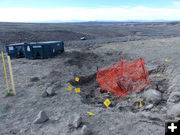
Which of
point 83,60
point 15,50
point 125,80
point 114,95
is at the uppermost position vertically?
point 15,50

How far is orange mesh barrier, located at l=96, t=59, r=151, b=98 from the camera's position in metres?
6.86

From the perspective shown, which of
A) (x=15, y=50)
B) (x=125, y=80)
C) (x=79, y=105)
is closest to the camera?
(x=79, y=105)

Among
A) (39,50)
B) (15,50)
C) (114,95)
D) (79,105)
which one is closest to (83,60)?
(39,50)

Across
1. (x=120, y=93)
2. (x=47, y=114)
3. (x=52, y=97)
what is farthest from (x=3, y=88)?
(x=120, y=93)

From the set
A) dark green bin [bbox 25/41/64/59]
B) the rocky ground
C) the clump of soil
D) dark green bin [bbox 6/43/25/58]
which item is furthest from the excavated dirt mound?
dark green bin [bbox 6/43/25/58]

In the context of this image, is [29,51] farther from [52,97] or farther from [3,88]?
[52,97]

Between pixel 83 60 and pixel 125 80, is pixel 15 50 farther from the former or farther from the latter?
pixel 125 80

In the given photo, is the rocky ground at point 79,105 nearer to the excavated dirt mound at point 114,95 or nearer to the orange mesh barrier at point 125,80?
the excavated dirt mound at point 114,95

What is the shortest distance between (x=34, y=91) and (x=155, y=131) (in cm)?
412

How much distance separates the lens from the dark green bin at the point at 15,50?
1160cm

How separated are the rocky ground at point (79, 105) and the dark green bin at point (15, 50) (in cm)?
273

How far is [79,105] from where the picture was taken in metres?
5.05

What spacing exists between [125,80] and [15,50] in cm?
805

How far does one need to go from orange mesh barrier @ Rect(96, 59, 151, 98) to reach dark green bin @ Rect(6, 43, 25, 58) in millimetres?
6275
